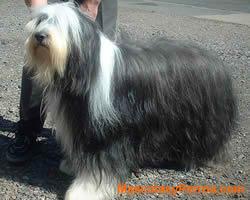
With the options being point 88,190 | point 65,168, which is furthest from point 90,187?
point 65,168

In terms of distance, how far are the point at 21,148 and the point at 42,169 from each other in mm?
239

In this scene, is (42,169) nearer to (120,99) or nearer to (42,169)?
(42,169)

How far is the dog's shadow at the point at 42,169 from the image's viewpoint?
327 cm

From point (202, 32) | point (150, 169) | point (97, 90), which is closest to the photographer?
point (97, 90)

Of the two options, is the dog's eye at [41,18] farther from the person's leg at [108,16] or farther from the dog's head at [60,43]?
the person's leg at [108,16]

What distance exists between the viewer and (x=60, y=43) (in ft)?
8.16

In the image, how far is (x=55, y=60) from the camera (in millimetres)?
2523

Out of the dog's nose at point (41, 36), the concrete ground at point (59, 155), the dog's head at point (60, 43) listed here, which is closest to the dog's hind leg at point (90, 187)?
the concrete ground at point (59, 155)

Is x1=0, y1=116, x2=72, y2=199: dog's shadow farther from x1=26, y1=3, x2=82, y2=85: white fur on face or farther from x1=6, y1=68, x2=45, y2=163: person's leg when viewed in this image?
x1=26, y1=3, x2=82, y2=85: white fur on face

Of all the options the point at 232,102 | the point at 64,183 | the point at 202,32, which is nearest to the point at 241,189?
the point at 232,102

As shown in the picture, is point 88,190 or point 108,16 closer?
point 88,190

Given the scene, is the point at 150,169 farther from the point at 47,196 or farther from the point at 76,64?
the point at 76,64

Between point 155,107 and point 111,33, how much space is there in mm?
789

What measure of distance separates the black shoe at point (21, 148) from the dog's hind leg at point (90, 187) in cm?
62
